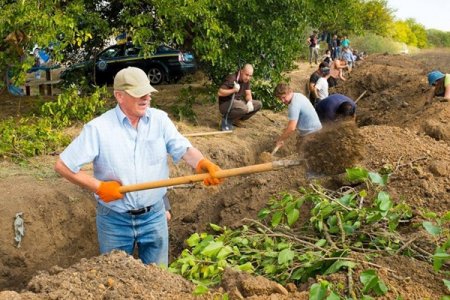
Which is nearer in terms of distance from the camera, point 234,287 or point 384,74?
point 234,287

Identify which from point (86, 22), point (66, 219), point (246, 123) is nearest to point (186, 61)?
point (246, 123)

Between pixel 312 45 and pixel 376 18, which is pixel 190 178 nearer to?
pixel 312 45

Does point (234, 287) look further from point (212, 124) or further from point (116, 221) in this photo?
point (212, 124)

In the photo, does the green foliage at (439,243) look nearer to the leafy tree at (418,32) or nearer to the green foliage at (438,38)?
the leafy tree at (418,32)

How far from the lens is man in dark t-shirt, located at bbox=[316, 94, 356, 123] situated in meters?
8.75

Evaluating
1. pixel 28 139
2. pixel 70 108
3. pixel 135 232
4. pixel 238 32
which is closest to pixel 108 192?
pixel 135 232

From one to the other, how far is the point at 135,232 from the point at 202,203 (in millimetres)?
3101

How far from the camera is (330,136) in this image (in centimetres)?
475

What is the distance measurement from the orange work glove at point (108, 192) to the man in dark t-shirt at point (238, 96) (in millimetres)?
7037

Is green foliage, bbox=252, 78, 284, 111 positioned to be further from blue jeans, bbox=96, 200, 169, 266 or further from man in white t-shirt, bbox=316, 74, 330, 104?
blue jeans, bbox=96, 200, 169, 266

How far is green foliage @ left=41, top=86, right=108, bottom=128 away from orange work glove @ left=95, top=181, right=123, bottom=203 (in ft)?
18.4

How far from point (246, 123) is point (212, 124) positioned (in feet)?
2.60

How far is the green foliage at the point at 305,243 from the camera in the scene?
3996mm

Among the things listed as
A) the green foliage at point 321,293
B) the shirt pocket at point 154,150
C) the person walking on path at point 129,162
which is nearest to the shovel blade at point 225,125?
the person walking on path at point 129,162
